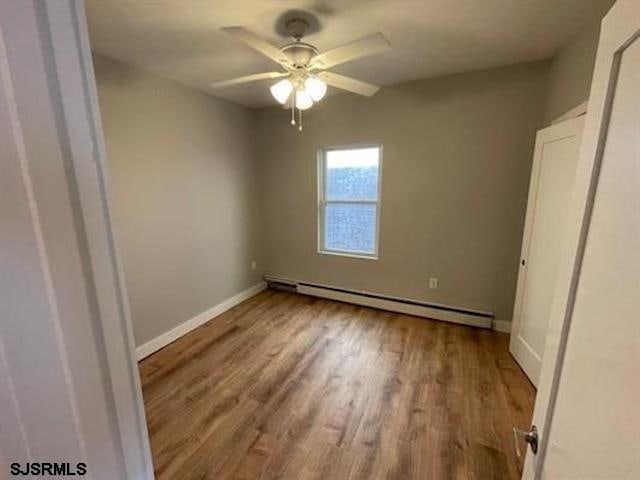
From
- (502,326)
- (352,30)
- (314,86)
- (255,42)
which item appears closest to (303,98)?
(314,86)

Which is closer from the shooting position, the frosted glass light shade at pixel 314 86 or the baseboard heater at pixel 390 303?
the frosted glass light shade at pixel 314 86

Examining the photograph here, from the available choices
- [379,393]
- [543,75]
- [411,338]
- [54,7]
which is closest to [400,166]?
[543,75]

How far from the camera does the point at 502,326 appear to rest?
116 inches

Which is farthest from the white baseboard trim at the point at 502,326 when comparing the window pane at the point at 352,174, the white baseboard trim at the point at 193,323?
the white baseboard trim at the point at 193,323

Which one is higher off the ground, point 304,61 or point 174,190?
point 304,61

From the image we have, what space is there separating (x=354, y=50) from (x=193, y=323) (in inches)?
114

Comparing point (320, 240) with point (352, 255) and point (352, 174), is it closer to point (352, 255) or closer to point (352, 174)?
point (352, 255)

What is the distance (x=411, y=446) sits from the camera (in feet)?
5.55

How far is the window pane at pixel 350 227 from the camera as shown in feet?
11.6

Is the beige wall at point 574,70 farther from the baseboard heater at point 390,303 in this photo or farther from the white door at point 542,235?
the baseboard heater at point 390,303

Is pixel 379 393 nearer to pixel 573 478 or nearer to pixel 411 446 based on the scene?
pixel 411 446

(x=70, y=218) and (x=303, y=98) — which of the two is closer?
(x=70, y=218)

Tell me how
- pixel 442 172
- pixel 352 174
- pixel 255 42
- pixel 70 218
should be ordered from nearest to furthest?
pixel 70 218, pixel 255 42, pixel 442 172, pixel 352 174

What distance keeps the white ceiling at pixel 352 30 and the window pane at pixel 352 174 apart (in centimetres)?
96
